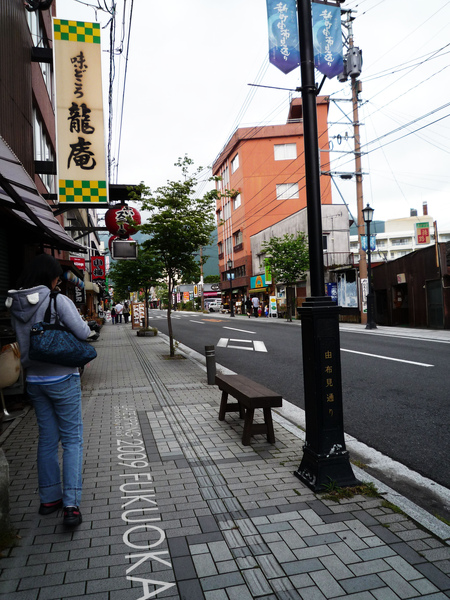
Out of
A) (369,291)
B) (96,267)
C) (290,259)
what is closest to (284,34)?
(369,291)

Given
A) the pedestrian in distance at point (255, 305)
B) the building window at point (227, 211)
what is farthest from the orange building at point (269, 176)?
the pedestrian in distance at point (255, 305)

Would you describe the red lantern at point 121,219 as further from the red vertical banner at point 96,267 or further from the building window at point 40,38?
the red vertical banner at point 96,267

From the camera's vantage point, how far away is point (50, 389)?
3219 mm

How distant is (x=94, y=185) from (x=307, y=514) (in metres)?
8.23

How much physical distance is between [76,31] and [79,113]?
5.95ft

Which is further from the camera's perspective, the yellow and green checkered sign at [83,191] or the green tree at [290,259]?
the green tree at [290,259]

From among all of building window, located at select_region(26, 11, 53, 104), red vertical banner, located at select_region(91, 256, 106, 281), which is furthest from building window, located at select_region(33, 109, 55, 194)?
red vertical banner, located at select_region(91, 256, 106, 281)

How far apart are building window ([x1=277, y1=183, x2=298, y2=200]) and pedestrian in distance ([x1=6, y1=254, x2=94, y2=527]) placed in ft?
165

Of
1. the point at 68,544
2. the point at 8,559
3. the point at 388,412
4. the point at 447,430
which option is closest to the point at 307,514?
the point at 68,544

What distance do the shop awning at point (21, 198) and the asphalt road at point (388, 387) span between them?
474 cm

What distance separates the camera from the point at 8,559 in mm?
2826

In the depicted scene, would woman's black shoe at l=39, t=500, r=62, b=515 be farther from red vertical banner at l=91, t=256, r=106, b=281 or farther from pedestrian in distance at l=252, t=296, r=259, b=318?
pedestrian in distance at l=252, t=296, r=259, b=318

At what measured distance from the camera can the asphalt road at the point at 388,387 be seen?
5.00 metres

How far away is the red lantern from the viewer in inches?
480
